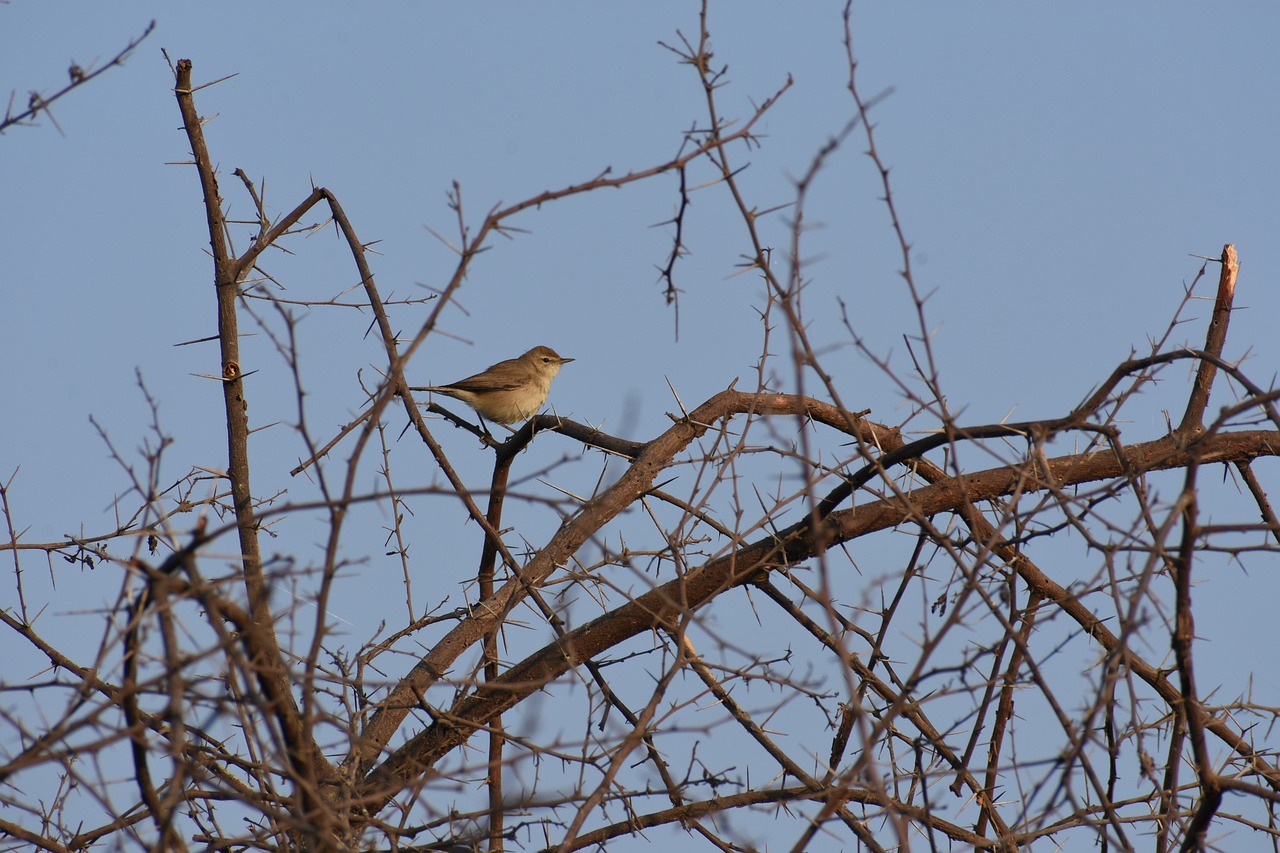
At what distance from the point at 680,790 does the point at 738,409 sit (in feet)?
7.39


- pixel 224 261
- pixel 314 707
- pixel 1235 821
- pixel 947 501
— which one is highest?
pixel 224 261

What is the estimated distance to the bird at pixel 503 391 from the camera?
10641 millimetres

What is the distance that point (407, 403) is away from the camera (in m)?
4.79

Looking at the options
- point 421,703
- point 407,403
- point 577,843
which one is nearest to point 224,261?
point 407,403

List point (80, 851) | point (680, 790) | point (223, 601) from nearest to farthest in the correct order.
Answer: point (223, 601)
point (680, 790)
point (80, 851)

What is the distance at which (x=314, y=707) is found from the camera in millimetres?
2629

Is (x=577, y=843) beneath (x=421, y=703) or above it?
beneath

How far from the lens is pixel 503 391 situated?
10695 millimetres

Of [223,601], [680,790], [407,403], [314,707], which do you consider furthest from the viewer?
[407,403]

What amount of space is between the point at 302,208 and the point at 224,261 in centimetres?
Result: 57

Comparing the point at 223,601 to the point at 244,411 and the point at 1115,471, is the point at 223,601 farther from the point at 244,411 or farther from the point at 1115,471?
the point at 1115,471

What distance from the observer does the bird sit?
1064 centimetres

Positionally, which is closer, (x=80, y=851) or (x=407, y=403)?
(x=80, y=851)

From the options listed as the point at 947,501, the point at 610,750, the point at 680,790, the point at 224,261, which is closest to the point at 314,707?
the point at 610,750
